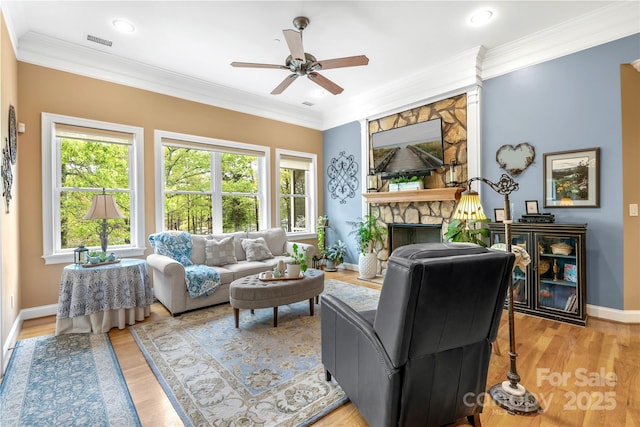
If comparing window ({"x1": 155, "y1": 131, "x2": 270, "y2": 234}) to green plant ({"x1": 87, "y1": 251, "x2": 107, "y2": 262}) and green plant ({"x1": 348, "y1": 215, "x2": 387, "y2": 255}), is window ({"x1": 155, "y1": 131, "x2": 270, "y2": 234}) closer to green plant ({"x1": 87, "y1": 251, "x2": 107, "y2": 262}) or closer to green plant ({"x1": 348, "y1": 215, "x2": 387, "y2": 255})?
green plant ({"x1": 87, "y1": 251, "x2": 107, "y2": 262})

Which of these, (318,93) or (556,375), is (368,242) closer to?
(318,93)

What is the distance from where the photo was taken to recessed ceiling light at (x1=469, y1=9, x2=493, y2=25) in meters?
3.03

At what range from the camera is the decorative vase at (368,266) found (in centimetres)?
515

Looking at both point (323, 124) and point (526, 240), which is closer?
point (526, 240)

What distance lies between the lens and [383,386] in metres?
1.37

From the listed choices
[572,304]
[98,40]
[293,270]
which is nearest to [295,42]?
[293,270]

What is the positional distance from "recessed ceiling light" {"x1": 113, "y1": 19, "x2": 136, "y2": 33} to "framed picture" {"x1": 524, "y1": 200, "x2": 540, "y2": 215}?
15.9 feet

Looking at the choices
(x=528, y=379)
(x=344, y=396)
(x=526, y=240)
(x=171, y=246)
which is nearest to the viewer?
(x=344, y=396)

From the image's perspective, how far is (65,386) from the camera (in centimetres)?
204

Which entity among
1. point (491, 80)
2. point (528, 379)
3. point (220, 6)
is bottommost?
point (528, 379)

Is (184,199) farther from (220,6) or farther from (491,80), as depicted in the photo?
(491,80)

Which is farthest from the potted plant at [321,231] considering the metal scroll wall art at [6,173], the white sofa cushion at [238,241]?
the metal scroll wall art at [6,173]

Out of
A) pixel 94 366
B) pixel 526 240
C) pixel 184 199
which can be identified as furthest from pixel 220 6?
pixel 526 240

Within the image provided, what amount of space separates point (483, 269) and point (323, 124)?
5.52m
